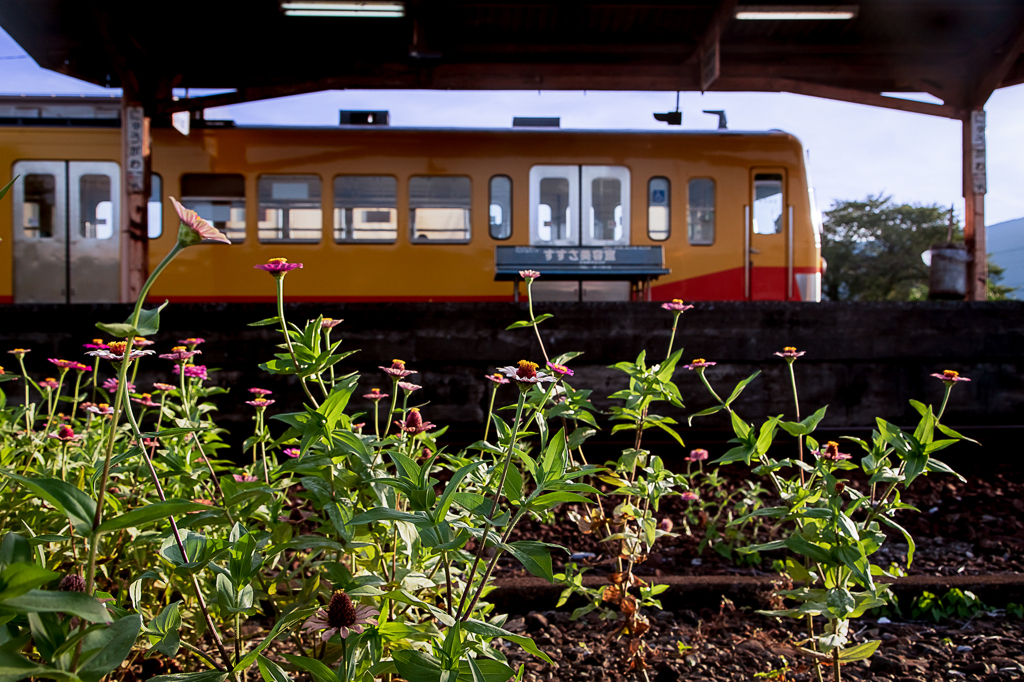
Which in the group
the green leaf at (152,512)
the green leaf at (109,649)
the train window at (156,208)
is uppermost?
the train window at (156,208)

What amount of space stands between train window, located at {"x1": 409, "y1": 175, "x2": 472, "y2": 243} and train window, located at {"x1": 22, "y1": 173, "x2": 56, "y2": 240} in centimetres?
424

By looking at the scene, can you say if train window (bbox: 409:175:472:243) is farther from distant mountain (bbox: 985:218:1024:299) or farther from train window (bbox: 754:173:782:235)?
distant mountain (bbox: 985:218:1024:299)

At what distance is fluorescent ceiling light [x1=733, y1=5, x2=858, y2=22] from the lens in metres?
7.10

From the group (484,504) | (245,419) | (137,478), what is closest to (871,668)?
(484,504)

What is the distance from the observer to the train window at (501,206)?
7.69 m

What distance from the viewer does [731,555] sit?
233 centimetres

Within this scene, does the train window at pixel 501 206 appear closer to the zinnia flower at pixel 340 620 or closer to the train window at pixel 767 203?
the train window at pixel 767 203

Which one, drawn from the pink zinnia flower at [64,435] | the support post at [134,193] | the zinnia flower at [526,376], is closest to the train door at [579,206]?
the support post at [134,193]

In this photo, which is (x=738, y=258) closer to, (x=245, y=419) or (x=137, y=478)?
(x=245, y=419)

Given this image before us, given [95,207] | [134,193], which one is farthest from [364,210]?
[95,207]

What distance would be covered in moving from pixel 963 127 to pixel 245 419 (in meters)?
9.15

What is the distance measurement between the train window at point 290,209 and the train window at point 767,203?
532cm

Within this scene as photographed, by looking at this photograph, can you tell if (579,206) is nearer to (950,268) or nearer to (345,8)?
(345,8)

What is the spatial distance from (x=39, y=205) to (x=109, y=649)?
880cm
